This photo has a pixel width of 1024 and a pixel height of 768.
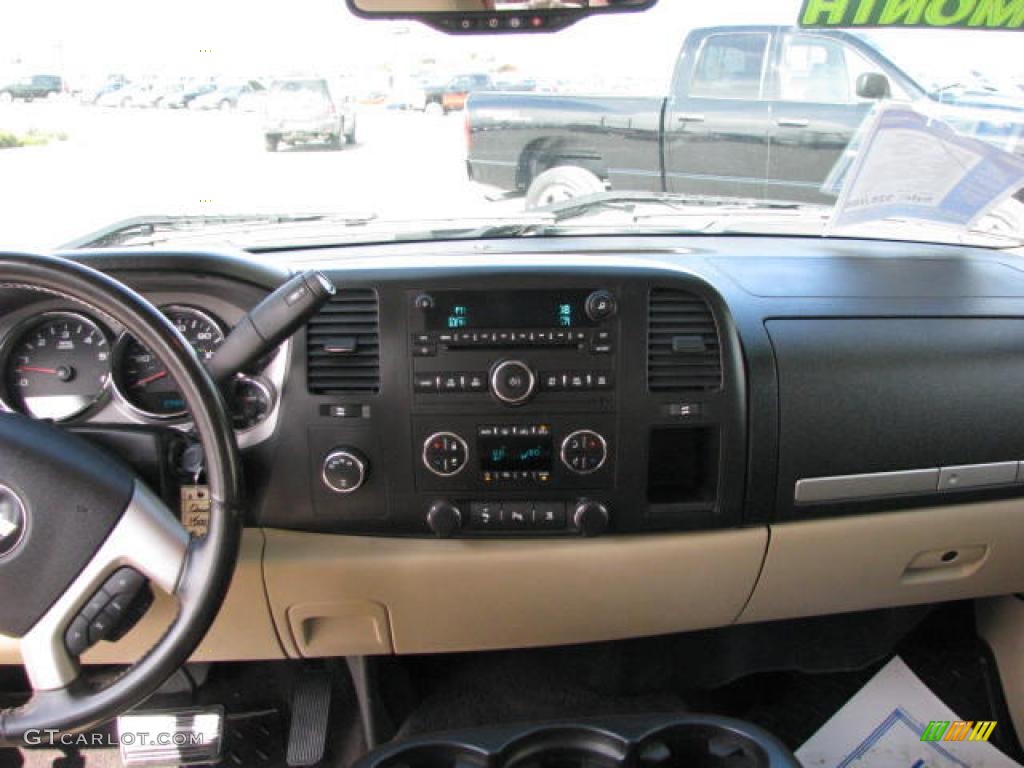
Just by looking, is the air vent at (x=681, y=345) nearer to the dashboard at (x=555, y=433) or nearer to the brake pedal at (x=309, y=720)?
the dashboard at (x=555, y=433)

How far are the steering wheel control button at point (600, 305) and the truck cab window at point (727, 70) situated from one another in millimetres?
1670

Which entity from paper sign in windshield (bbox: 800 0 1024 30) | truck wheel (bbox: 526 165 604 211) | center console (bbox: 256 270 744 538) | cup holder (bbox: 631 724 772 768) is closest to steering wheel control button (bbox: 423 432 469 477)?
center console (bbox: 256 270 744 538)

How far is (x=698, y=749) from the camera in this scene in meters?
1.75

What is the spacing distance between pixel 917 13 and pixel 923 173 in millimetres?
436

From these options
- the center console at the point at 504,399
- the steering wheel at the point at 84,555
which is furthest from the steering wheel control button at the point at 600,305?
the steering wheel at the point at 84,555

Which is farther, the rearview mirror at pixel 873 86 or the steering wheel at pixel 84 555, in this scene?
the rearview mirror at pixel 873 86

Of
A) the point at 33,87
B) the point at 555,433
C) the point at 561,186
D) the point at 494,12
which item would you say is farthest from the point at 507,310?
the point at 33,87

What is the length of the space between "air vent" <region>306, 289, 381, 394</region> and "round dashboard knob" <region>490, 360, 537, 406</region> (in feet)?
0.85

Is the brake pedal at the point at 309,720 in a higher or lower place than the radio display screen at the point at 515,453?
lower

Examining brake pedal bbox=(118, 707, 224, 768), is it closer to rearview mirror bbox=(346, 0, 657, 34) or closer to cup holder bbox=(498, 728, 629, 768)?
cup holder bbox=(498, 728, 629, 768)

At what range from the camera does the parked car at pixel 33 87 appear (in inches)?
85.7

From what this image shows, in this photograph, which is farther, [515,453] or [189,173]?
[189,173]

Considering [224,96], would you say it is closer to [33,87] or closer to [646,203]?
[33,87]

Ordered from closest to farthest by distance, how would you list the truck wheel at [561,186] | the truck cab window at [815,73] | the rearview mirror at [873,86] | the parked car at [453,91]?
the parked car at [453,91] → the truck wheel at [561,186] → the rearview mirror at [873,86] → the truck cab window at [815,73]
